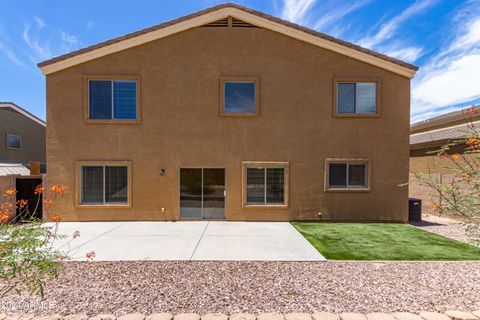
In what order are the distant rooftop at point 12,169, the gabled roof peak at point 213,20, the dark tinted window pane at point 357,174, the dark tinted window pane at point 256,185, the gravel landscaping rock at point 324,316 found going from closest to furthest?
1. the gravel landscaping rock at point 324,316
2. the gabled roof peak at point 213,20
3. the dark tinted window pane at point 256,185
4. the dark tinted window pane at point 357,174
5. the distant rooftop at point 12,169

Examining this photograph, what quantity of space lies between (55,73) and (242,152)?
9.47 m

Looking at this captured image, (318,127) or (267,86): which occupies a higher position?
(267,86)

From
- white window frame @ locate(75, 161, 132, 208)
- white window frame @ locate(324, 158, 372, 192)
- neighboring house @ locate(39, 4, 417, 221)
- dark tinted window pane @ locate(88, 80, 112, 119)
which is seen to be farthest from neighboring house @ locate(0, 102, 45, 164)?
white window frame @ locate(324, 158, 372, 192)

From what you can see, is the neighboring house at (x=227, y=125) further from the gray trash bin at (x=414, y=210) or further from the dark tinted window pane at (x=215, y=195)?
the gray trash bin at (x=414, y=210)

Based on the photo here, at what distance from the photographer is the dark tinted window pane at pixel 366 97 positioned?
1073 centimetres

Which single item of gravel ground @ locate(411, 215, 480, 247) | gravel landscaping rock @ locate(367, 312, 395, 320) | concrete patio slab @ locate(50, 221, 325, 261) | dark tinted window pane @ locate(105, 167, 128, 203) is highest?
dark tinted window pane @ locate(105, 167, 128, 203)

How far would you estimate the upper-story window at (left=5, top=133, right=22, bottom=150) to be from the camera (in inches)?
643

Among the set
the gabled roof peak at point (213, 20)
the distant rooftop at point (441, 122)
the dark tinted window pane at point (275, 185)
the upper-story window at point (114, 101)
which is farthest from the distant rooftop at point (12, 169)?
the distant rooftop at point (441, 122)

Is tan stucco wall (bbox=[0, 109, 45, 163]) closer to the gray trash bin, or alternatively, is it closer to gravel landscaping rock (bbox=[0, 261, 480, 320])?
gravel landscaping rock (bbox=[0, 261, 480, 320])

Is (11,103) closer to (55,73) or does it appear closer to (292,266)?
(55,73)

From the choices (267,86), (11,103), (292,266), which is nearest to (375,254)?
(292,266)

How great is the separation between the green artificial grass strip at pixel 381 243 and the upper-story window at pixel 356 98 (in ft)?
17.4

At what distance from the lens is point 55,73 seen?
1052 centimetres

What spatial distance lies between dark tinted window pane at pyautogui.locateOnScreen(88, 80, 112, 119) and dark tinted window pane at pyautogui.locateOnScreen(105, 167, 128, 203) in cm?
262
